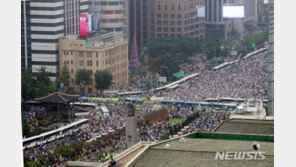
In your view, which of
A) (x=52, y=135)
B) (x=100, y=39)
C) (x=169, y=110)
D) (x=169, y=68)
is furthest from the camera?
(x=169, y=68)

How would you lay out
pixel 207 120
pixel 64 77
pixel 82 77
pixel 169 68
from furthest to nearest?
1. pixel 169 68
2. pixel 64 77
3. pixel 82 77
4. pixel 207 120

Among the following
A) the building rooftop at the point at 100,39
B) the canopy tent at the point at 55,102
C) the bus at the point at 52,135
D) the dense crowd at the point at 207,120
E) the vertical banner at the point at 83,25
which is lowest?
the bus at the point at 52,135

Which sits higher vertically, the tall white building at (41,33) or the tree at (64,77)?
the tall white building at (41,33)

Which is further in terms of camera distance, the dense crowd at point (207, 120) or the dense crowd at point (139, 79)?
the dense crowd at point (139, 79)

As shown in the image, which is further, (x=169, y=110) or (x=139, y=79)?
(x=139, y=79)

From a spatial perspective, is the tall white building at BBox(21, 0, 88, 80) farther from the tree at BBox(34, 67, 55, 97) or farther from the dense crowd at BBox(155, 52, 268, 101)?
the dense crowd at BBox(155, 52, 268, 101)

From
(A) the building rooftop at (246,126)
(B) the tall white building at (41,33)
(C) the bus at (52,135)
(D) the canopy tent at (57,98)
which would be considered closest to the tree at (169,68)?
(B) the tall white building at (41,33)

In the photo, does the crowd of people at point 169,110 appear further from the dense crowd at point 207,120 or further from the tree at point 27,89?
the tree at point 27,89

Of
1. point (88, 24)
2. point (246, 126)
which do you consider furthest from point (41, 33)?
point (246, 126)

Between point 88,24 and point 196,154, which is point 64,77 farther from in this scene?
point 196,154
